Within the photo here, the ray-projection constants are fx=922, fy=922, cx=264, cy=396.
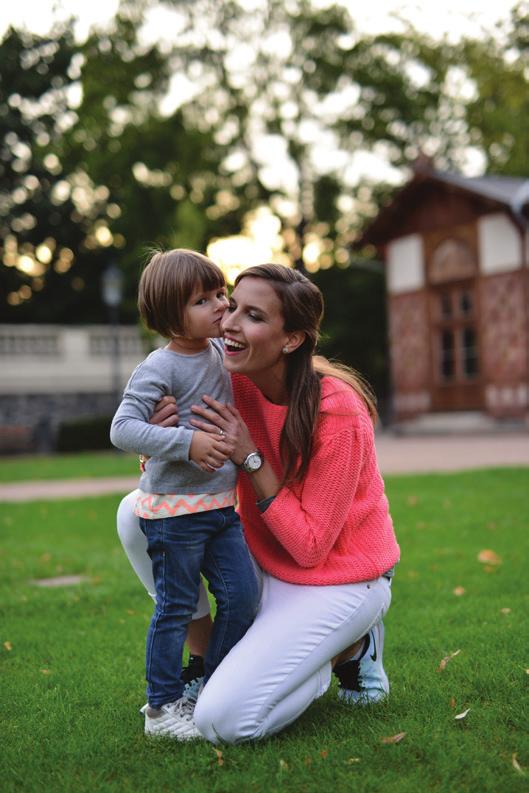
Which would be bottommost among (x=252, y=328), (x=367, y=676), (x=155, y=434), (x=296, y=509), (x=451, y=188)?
(x=367, y=676)

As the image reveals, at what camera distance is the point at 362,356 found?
27.9 metres

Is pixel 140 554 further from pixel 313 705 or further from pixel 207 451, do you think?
pixel 313 705

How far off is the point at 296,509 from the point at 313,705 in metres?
0.79

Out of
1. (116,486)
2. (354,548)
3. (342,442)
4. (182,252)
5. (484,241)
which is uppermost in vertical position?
(484,241)

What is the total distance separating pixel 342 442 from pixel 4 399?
2083cm

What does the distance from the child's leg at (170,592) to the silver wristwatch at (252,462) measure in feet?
0.80

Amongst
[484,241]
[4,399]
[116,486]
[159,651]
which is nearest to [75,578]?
[159,651]

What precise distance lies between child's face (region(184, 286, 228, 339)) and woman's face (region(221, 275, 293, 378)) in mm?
31

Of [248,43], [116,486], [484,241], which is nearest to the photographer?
[116,486]

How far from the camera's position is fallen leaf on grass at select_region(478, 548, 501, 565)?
5.84 m

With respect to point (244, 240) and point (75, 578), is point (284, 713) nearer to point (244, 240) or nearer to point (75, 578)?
point (75, 578)

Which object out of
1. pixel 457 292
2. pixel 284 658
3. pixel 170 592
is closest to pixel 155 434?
pixel 170 592

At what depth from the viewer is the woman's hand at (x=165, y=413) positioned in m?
2.89

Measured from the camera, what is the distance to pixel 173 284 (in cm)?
291
